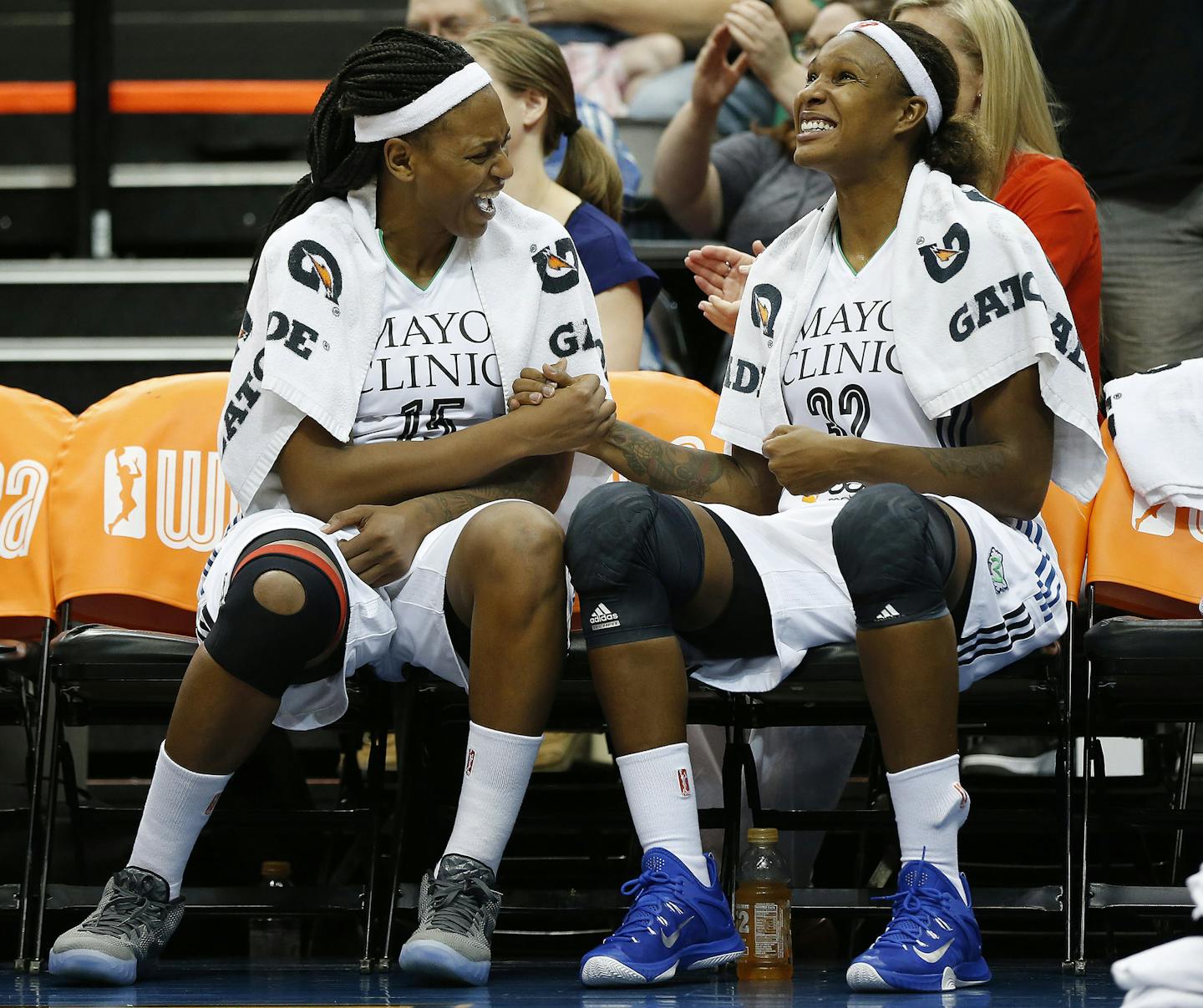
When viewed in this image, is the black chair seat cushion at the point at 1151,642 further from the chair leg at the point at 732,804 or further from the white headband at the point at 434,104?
the white headband at the point at 434,104

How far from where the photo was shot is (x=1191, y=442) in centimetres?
279

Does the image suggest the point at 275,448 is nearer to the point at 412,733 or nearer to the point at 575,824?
the point at 412,733

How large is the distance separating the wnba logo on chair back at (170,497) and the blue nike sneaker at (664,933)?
1179 mm

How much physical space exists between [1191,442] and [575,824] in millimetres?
1160

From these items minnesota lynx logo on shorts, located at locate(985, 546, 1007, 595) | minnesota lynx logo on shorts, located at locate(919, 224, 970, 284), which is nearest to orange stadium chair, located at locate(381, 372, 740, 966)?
minnesota lynx logo on shorts, located at locate(985, 546, 1007, 595)

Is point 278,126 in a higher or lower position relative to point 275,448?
higher

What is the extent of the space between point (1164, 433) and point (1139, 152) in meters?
1.20

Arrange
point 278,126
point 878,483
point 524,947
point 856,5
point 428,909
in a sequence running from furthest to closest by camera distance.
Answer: point 278,126
point 856,5
point 524,947
point 878,483
point 428,909

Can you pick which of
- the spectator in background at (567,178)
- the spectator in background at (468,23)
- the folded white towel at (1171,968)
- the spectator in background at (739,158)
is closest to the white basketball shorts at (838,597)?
the folded white towel at (1171,968)

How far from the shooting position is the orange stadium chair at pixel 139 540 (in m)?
2.73

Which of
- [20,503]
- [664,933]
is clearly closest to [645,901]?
[664,933]

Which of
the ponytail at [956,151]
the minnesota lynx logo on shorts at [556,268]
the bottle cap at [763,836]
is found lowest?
the bottle cap at [763,836]

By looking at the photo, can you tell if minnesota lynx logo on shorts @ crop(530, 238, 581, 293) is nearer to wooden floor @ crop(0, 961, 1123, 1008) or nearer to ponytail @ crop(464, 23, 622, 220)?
ponytail @ crop(464, 23, 622, 220)

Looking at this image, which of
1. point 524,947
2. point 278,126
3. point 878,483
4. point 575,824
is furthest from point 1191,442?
point 278,126
